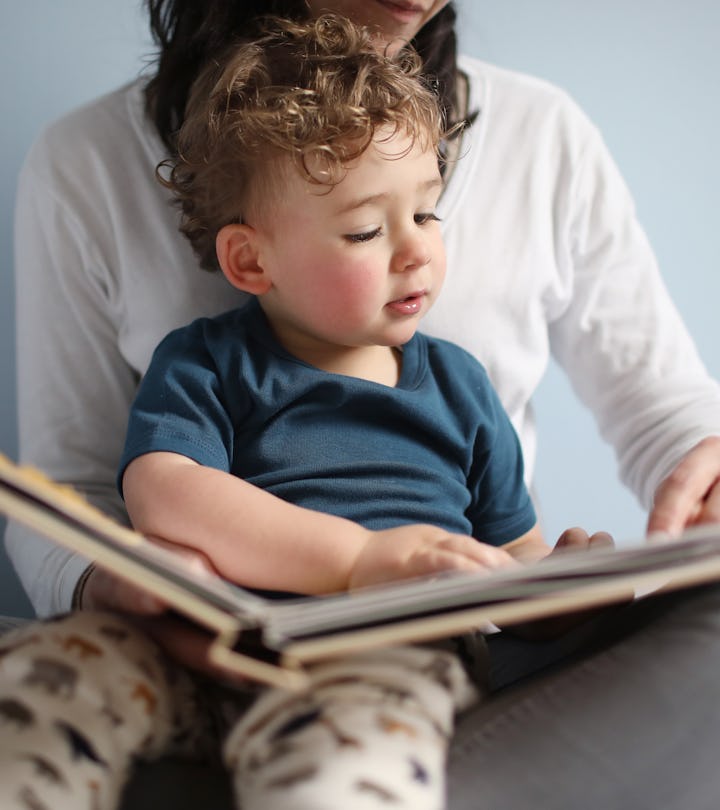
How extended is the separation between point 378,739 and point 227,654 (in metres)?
0.12

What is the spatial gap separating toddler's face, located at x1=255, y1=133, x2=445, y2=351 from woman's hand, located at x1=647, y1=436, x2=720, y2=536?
28cm

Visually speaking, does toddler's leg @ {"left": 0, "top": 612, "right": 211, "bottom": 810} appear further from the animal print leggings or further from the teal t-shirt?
the teal t-shirt

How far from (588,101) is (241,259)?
88 cm

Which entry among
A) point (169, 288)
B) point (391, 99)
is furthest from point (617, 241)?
point (169, 288)

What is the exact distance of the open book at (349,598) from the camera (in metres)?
0.61

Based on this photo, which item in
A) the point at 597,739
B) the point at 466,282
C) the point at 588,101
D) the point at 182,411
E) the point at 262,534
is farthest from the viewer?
the point at 588,101

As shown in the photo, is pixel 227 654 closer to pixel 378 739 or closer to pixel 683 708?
pixel 378 739

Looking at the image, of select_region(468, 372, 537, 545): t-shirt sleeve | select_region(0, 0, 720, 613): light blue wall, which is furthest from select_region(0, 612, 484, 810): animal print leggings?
select_region(0, 0, 720, 613): light blue wall

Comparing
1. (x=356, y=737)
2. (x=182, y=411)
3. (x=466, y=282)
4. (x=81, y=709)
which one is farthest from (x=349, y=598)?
→ (x=466, y=282)

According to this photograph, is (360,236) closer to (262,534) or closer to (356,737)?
(262,534)

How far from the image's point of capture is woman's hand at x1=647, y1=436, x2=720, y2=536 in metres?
0.95

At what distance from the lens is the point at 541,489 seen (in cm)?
177

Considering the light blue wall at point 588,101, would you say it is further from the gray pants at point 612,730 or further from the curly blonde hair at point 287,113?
the gray pants at point 612,730

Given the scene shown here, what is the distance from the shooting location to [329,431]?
1008 millimetres
